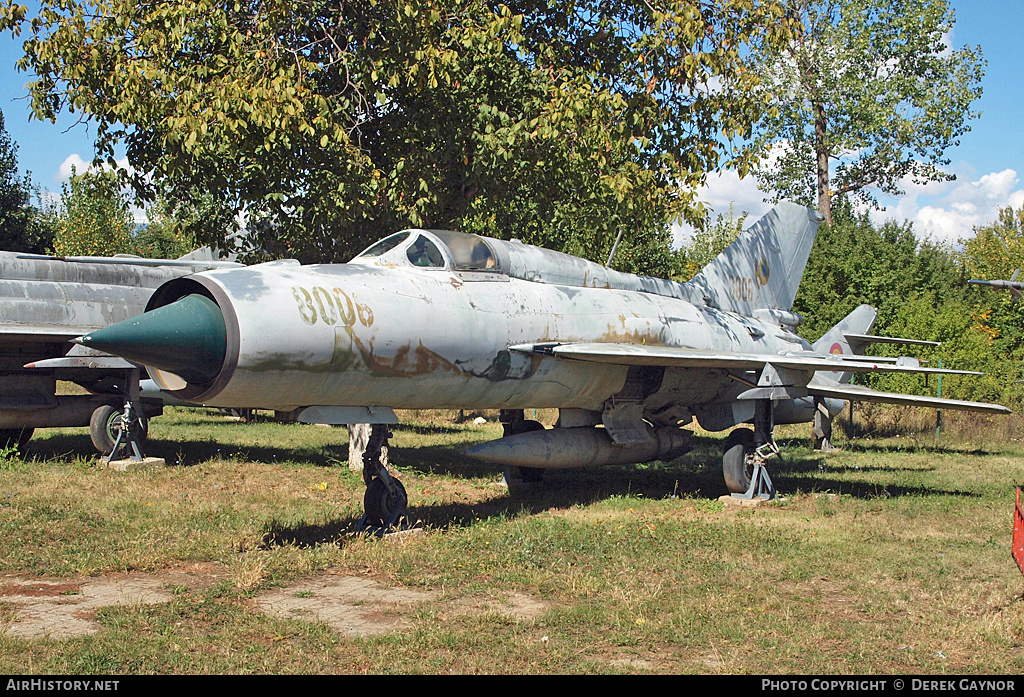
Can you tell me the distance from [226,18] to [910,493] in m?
11.7

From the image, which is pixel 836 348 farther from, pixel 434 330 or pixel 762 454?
pixel 434 330

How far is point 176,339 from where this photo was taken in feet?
22.6

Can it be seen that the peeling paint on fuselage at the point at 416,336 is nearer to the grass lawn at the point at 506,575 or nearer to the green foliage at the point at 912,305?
the grass lawn at the point at 506,575

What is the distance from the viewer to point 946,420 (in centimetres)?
2230

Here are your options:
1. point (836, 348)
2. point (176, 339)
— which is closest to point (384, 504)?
point (176, 339)

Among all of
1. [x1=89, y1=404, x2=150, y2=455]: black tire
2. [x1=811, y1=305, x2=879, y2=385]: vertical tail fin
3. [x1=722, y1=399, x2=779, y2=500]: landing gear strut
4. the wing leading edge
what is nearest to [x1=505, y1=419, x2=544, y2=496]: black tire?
the wing leading edge

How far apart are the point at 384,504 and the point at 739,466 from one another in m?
5.34

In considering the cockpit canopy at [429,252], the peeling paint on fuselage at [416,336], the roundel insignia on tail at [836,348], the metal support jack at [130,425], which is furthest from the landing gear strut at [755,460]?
the metal support jack at [130,425]

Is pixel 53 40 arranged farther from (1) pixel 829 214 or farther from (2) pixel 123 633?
(1) pixel 829 214

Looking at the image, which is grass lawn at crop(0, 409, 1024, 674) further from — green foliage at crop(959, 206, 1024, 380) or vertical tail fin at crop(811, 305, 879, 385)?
green foliage at crop(959, 206, 1024, 380)

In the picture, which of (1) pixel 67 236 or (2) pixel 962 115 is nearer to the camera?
(2) pixel 962 115

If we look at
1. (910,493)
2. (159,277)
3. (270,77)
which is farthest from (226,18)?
(910,493)

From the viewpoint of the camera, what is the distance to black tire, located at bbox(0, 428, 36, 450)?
15.2m

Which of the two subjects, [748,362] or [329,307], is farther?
[748,362]
